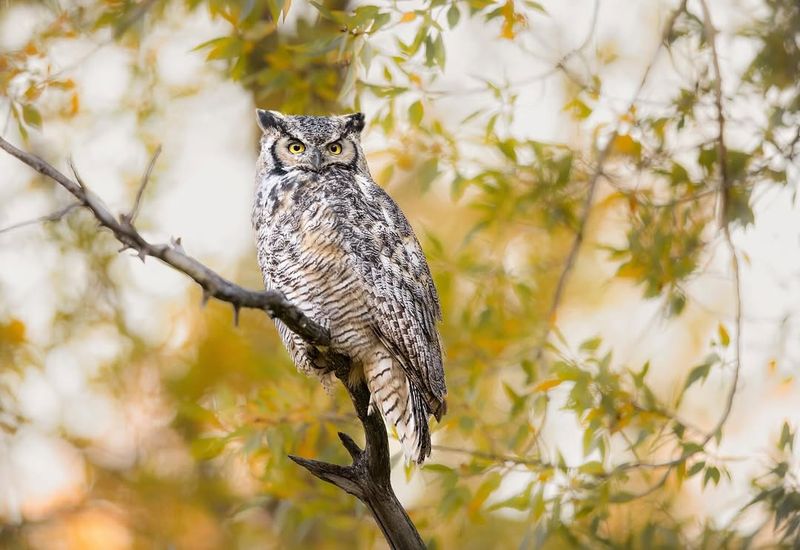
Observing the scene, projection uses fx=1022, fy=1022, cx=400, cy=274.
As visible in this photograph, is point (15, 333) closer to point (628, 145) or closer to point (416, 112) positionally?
point (416, 112)

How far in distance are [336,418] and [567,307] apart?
383 centimetres

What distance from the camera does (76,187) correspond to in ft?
6.79

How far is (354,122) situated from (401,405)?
3.39 ft

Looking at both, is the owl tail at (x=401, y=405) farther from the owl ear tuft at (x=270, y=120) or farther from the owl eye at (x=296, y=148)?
the owl ear tuft at (x=270, y=120)

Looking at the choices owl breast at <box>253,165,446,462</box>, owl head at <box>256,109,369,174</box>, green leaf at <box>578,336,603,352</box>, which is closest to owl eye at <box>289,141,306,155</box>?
owl head at <box>256,109,369,174</box>

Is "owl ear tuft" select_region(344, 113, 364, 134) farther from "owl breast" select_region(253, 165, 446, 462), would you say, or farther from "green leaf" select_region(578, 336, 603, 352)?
"green leaf" select_region(578, 336, 603, 352)

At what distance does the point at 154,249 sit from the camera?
206cm

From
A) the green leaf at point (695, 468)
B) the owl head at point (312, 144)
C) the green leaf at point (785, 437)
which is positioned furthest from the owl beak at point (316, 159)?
the green leaf at point (785, 437)

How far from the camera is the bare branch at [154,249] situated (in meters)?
1.98

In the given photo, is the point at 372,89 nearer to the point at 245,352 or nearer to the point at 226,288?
the point at 226,288

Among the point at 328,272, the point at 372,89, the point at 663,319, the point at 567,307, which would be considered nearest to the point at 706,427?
the point at 567,307

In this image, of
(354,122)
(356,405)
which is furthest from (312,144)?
(356,405)

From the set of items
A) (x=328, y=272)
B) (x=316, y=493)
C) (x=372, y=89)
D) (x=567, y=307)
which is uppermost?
(x=567, y=307)

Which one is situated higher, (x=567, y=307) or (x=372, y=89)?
(x=567, y=307)
